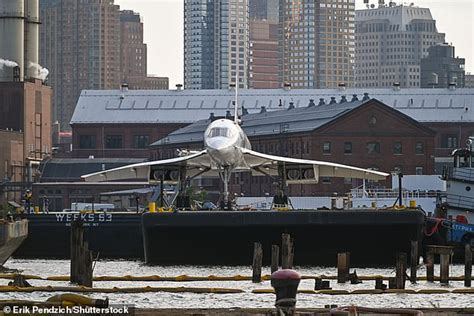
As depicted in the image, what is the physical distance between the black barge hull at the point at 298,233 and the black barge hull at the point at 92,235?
10648 mm

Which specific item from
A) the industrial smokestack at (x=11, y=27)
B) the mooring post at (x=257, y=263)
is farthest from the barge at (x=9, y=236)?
the industrial smokestack at (x=11, y=27)

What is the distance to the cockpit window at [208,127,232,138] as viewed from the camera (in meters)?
79.8

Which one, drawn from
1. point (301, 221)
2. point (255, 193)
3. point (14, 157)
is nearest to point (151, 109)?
point (14, 157)

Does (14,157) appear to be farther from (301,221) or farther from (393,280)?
(393,280)

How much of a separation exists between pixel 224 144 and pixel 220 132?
110 centimetres

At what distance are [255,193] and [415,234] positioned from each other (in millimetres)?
60919

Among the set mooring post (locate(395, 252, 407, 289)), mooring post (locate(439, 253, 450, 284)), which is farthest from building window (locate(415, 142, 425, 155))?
mooring post (locate(395, 252, 407, 289))

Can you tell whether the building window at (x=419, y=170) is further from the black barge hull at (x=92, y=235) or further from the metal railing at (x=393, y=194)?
the black barge hull at (x=92, y=235)

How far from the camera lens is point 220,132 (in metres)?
79.9

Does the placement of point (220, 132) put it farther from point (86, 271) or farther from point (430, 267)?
point (86, 271)

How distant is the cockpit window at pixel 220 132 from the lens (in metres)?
79.8

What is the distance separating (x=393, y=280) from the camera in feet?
187

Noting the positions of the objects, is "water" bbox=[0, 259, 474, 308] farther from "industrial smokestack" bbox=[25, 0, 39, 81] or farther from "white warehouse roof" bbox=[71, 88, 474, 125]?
"white warehouse roof" bbox=[71, 88, 474, 125]

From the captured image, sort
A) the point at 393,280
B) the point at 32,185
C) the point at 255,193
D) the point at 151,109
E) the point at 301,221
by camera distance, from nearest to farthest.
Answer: the point at 393,280 → the point at 301,221 → the point at 255,193 → the point at 32,185 → the point at 151,109
